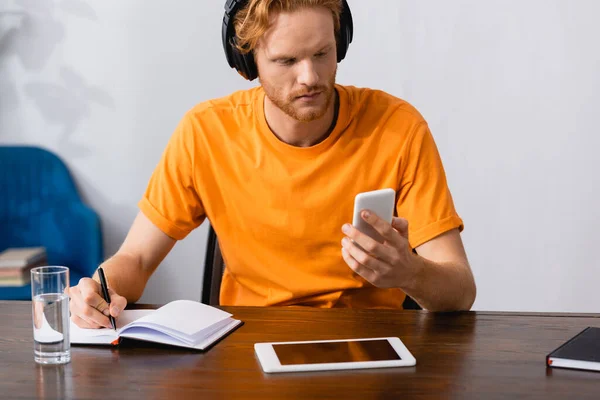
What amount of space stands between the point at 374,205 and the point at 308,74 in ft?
1.47

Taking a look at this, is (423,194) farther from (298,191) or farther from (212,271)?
(212,271)

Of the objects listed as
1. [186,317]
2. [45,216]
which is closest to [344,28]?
[186,317]

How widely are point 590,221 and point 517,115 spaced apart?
439mm

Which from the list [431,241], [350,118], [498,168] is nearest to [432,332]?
[431,241]

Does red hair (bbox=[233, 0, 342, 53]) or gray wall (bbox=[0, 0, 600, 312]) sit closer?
red hair (bbox=[233, 0, 342, 53])

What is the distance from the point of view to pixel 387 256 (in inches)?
54.3

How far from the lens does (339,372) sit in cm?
120

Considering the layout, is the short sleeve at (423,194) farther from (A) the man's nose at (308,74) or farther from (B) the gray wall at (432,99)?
(B) the gray wall at (432,99)

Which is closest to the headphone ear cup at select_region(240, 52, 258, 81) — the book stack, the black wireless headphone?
the black wireless headphone

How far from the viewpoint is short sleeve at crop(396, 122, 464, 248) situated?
169 cm

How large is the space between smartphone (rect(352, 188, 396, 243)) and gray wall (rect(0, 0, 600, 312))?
1604mm

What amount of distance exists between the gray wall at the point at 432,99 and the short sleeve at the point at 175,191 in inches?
48.6

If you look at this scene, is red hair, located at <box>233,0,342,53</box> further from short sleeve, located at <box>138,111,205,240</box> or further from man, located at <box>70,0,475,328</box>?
short sleeve, located at <box>138,111,205,240</box>

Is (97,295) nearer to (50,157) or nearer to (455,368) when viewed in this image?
(455,368)
